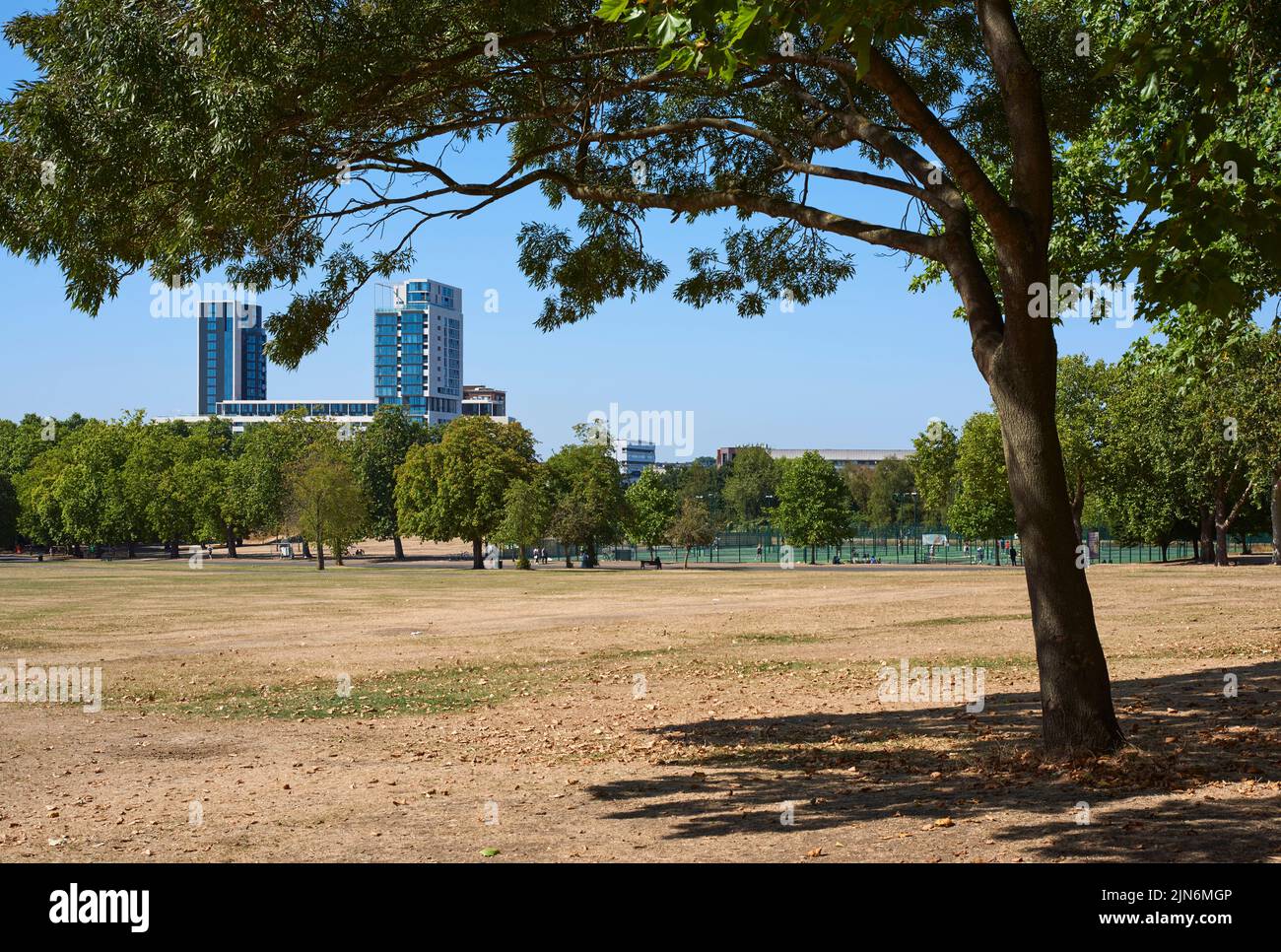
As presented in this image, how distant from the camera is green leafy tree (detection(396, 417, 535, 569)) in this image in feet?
242

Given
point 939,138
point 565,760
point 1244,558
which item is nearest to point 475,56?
point 939,138

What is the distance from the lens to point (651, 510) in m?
83.9

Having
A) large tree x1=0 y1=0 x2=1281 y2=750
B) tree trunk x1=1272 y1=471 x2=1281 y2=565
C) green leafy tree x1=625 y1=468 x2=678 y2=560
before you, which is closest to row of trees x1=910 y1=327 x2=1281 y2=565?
tree trunk x1=1272 y1=471 x2=1281 y2=565

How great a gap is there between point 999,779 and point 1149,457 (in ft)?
195

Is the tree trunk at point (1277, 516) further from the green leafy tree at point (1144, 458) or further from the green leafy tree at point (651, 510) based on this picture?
the green leafy tree at point (651, 510)

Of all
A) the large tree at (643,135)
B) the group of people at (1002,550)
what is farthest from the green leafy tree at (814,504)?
the large tree at (643,135)

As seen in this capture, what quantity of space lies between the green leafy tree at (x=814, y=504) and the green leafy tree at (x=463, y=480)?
2004 centimetres

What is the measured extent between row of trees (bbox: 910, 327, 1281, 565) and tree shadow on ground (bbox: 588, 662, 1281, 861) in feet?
113

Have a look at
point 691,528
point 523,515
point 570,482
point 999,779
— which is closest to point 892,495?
point 691,528

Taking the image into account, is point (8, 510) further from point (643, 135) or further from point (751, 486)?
point (643, 135)

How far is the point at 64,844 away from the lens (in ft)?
26.2

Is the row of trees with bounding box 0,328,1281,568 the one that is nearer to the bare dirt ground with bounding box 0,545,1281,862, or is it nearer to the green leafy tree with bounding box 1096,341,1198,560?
the green leafy tree with bounding box 1096,341,1198,560
